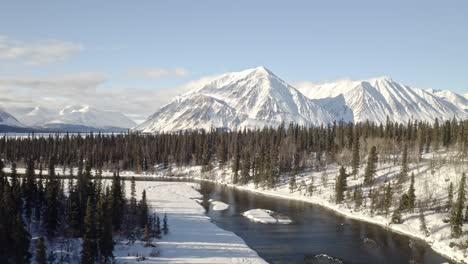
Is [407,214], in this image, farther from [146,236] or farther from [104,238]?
[104,238]

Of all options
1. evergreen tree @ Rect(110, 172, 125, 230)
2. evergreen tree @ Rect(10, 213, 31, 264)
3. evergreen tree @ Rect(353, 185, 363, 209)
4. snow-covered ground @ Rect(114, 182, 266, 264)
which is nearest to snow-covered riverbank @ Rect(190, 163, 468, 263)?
evergreen tree @ Rect(353, 185, 363, 209)

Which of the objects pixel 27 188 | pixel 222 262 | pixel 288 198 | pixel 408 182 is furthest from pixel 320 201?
pixel 27 188

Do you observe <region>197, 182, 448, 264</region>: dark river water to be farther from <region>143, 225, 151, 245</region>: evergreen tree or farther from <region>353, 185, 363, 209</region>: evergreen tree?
<region>143, 225, 151, 245</region>: evergreen tree

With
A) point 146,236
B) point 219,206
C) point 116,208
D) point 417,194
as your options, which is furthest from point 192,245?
point 417,194

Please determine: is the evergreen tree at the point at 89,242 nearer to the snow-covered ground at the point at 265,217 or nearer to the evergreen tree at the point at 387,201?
the snow-covered ground at the point at 265,217

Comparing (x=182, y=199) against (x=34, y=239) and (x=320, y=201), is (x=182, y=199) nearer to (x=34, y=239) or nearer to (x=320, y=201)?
(x=320, y=201)
